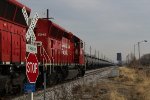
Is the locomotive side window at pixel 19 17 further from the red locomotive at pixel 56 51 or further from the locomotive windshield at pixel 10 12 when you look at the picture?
the red locomotive at pixel 56 51

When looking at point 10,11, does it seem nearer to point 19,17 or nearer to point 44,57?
point 19,17

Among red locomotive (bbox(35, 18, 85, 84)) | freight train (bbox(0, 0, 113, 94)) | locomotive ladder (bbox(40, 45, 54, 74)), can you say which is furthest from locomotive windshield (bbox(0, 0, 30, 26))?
red locomotive (bbox(35, 18, 85, 84))

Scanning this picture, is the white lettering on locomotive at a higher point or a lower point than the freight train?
lower

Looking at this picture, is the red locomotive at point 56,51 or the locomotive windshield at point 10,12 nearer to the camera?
the locomotive windshield at point 10,12

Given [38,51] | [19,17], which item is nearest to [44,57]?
[38,51]

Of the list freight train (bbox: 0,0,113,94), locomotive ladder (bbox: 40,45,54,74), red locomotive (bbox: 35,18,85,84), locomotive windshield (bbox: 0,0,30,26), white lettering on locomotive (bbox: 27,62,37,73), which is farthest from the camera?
red locomotive (bbox: 35,18,85,84)

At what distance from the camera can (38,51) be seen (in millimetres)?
26391

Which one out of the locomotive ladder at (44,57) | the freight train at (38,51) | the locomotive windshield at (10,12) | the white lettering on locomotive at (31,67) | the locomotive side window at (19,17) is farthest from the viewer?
the locomotive ladder at (44,57)

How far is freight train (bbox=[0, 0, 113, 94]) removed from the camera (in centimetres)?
1870

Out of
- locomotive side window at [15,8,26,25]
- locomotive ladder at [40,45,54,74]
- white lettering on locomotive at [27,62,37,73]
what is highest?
locomotive side window at [15,8,26,25]

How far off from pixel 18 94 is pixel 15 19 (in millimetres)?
4274

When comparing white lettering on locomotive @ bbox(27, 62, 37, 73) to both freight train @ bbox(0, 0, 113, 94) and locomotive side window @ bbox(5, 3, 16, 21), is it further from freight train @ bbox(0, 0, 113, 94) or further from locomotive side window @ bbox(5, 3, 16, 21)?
locomotive side window @ bbox(5, 3, 16, 21)

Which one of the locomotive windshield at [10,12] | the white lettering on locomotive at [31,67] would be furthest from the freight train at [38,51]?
the white lettering on locomotive at [31,67]

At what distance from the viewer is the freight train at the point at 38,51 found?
18703 millimetres
